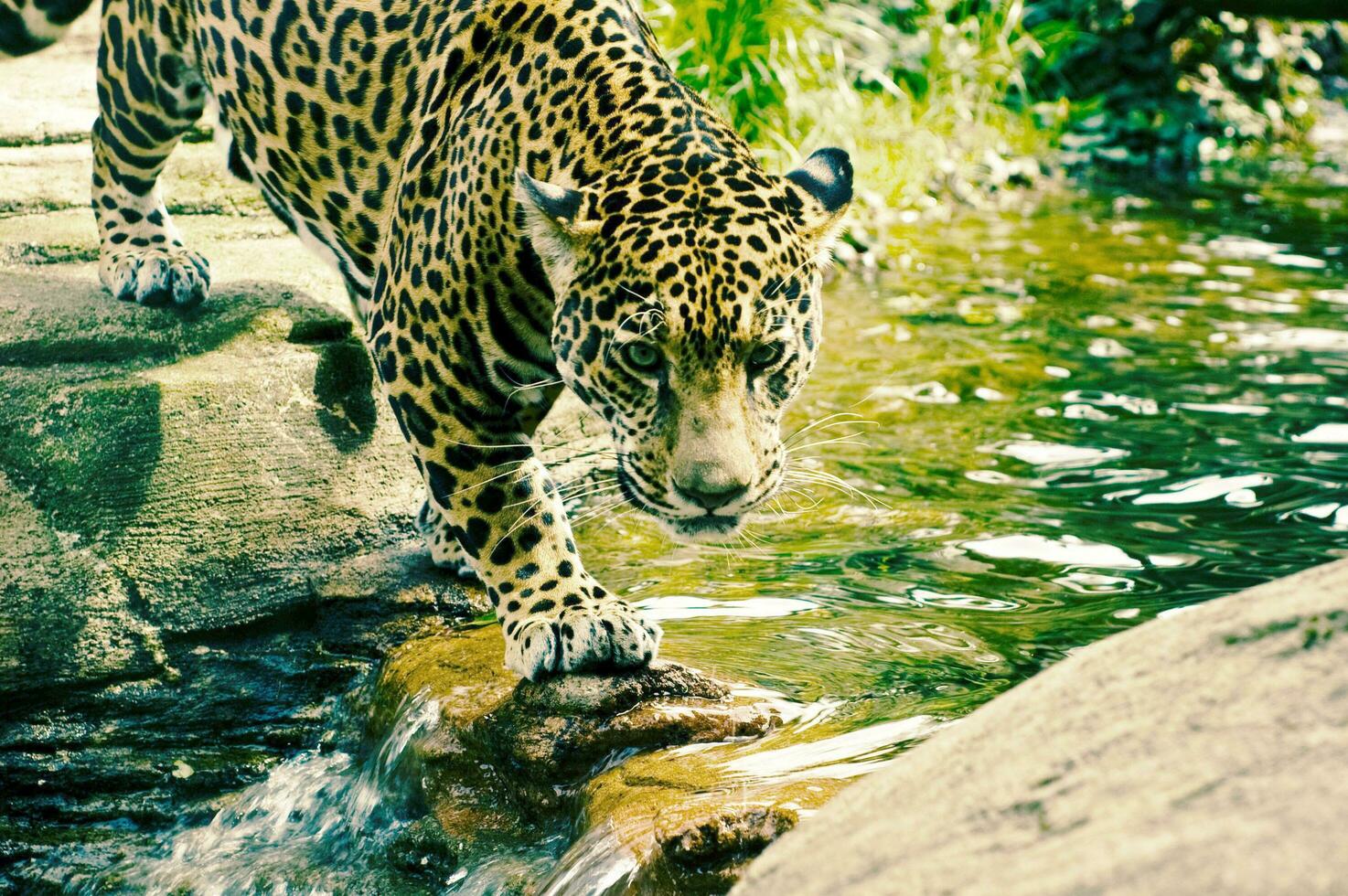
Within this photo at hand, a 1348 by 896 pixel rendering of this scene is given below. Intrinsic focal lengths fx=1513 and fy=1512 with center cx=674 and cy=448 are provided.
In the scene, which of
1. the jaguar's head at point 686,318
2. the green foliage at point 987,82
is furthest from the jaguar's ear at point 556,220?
the green foliage at point 987,82

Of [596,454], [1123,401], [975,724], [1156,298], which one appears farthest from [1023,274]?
[975,724]

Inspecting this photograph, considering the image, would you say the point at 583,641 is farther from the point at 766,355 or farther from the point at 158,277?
the point at 158,277

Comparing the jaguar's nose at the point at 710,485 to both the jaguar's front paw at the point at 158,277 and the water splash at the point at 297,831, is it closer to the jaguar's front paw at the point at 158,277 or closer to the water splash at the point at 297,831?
the water splash at the point at 297,831

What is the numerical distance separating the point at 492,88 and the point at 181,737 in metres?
2.40

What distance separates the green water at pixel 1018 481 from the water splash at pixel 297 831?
1.01m

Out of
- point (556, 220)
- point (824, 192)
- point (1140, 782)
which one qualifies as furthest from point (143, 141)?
point (1140, 782)

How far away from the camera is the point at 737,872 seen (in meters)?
3.48

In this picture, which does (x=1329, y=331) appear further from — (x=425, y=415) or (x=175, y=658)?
(x=175, y=658)

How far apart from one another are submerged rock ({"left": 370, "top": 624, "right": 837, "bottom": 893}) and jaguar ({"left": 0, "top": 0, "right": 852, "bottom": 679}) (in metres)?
0.15

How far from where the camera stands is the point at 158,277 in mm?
6156

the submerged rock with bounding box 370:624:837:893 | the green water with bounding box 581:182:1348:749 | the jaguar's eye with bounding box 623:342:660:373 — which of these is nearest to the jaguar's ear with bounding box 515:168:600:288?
the jaguar's eye with bounding box 623:342:660:373

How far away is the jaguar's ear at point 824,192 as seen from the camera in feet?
14.1

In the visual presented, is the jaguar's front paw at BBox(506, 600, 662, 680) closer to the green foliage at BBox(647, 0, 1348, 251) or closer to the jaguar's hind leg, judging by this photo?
the jaguar's hind leg

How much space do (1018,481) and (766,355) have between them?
269cm
